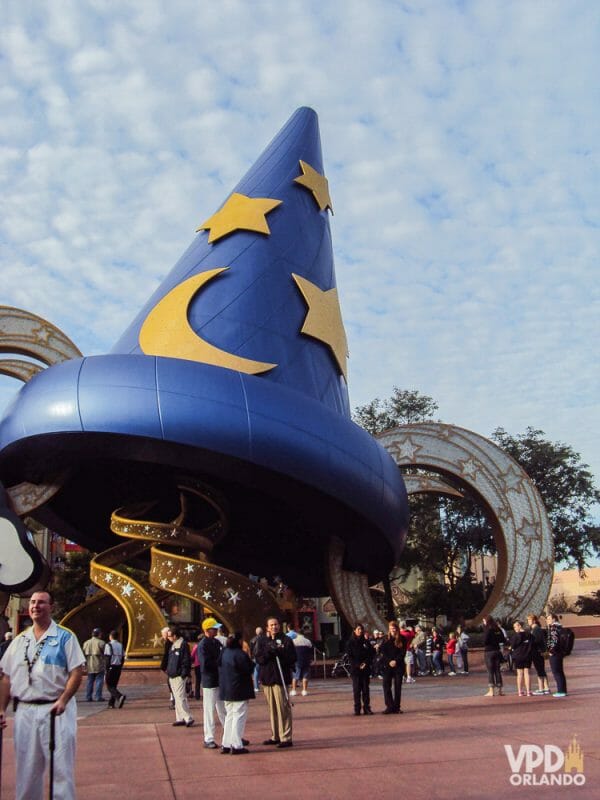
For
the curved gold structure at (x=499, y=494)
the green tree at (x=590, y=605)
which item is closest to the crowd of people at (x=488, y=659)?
the curved gold structure at (x=499, y=494)

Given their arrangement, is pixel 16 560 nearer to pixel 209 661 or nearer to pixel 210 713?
pixel 209 661

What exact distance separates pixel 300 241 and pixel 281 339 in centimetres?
402

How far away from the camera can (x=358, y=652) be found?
12.2 m

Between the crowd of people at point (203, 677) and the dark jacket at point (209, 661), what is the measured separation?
1 cm

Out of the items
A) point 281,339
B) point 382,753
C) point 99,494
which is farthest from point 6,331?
point 382,753

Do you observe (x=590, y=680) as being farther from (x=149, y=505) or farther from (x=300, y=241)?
(x=300, y=241)

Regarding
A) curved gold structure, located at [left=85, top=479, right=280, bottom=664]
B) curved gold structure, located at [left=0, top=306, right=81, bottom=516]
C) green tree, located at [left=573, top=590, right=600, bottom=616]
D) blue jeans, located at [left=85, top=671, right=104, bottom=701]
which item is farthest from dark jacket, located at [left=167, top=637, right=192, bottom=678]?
green tree, located at [left=573, top=590, right=600, bottom=616]

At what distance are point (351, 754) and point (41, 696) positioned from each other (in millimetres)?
3935

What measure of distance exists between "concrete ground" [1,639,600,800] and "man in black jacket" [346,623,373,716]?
31cm

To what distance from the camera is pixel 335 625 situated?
5184 cm

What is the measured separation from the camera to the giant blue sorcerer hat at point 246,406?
17344mm

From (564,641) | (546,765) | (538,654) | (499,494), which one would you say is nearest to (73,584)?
(499,494)

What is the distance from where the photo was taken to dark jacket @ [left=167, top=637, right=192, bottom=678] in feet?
35.9

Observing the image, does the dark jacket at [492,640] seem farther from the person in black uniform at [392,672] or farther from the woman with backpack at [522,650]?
the person in black uniform at [392,672]
